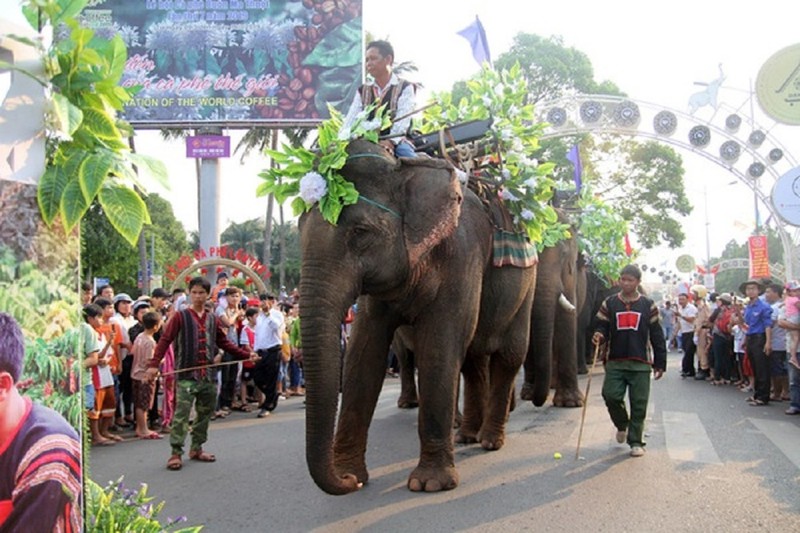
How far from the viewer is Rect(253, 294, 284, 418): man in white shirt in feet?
35.8

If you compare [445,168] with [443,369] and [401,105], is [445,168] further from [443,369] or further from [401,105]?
[443,369]

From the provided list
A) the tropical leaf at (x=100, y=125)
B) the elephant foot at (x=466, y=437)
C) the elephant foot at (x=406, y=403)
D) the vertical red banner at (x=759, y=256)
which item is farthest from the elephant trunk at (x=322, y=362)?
the vertical red banner at (x=759, y=256)

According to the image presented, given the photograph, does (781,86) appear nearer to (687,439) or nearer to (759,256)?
(759,256)

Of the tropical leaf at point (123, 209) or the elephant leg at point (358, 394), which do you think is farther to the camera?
the elephant leg at point (358, 394)

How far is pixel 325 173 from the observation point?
4.92m

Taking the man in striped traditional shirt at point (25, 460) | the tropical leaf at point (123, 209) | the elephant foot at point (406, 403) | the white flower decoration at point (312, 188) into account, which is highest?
the white flower decoration at point (312, 188)

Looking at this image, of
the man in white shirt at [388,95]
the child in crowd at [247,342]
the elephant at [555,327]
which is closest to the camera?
the man in white shirt at [388,95]

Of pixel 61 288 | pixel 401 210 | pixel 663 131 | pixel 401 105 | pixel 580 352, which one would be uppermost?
pixel 663 131

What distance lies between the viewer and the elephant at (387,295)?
456 cm

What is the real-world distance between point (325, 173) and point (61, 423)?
2.77 m

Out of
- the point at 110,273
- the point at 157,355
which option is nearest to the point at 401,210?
the point at 157,355

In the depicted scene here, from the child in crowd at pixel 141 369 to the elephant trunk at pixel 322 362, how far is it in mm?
5173

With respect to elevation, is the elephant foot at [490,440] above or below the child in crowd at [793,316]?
below

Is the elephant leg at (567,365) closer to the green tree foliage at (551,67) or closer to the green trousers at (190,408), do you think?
the green trousers at (190,408)
